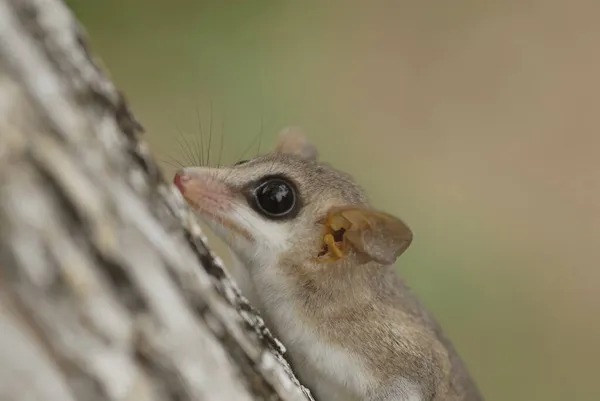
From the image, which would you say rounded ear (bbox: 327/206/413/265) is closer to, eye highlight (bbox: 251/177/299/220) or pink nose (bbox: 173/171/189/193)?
eye highlight (bbox: 251/177/299/220)

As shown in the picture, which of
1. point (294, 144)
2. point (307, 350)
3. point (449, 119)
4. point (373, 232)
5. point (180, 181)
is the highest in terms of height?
point (449, 119)

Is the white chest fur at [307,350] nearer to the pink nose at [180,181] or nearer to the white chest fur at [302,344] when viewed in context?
the white chest fur at [302,344]

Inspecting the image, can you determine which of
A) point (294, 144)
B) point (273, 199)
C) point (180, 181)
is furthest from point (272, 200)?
point (294, 144)

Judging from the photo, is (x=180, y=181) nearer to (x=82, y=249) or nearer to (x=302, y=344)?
(x=302, y=344)

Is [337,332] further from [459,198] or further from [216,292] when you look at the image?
[459,198]

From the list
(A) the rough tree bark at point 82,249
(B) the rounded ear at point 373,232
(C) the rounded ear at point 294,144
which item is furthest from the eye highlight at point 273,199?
(A) the rough tree bark at point 82,249

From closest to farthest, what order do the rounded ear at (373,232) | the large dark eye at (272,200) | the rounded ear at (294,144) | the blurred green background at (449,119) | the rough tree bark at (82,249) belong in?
the rough tree bark at (82,249), the rounded ear at (373,232), the large dark eye at (272,200), the rounded ear at (294,144), the blurred green background at (449,119)

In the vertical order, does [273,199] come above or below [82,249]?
above
